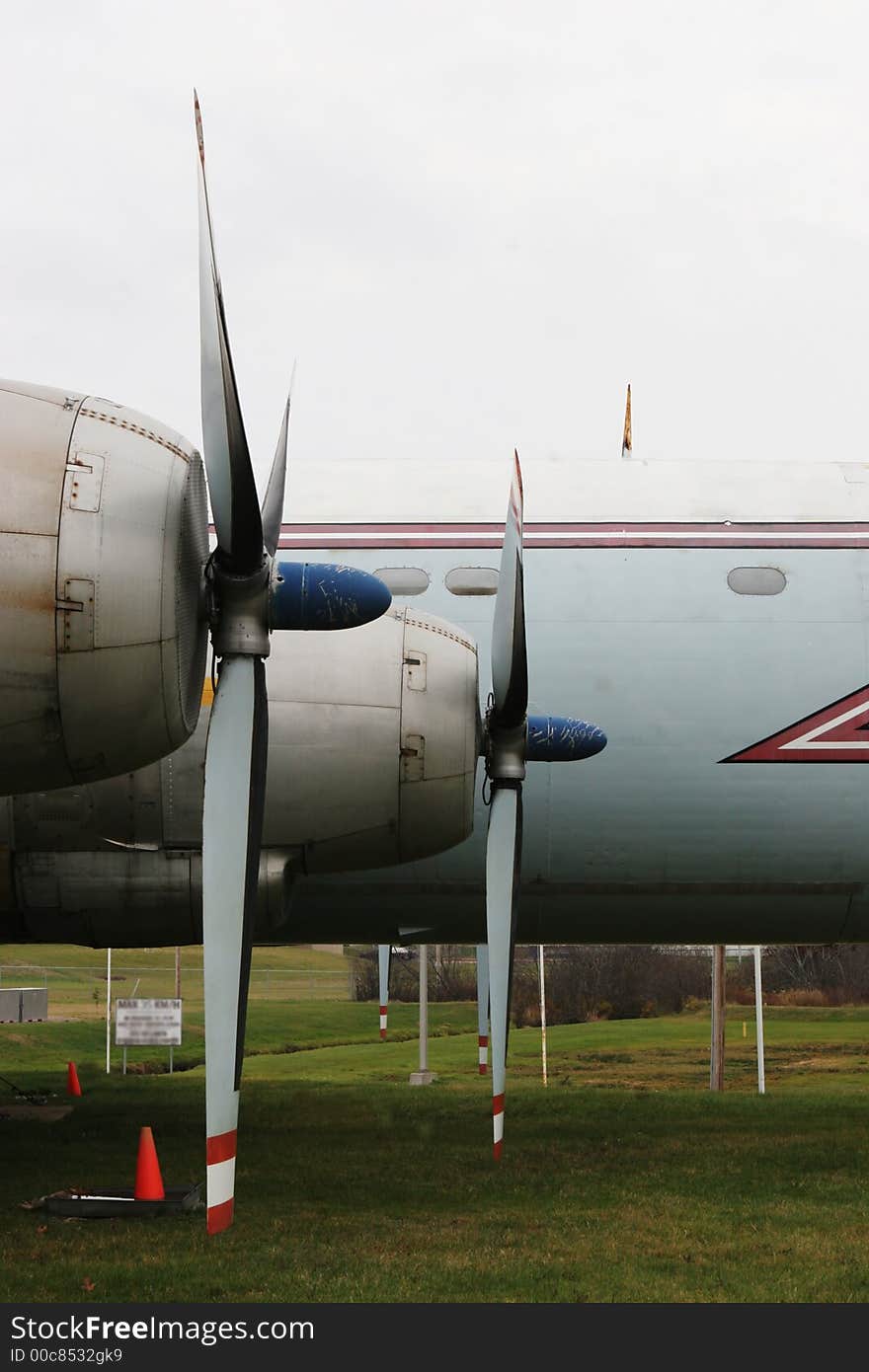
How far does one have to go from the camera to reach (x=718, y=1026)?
24484 millimetres

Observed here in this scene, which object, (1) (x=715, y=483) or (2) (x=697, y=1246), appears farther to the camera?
(1) (x=715, y=483)

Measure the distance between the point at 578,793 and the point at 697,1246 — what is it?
3.96m

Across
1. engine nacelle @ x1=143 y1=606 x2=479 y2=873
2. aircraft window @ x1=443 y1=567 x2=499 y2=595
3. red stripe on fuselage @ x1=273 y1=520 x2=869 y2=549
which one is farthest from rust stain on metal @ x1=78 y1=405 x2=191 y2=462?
aircraft window @ x1=443 y1=567 x2=499 y2=595

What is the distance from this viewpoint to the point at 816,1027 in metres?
42.0

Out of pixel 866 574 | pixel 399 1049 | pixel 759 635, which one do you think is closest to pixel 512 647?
pixel 759 635

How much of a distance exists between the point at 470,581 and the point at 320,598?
5220 millimetres

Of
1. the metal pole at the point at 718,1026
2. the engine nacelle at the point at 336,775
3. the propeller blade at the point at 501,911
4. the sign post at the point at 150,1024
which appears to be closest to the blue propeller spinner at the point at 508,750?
the propeller blade at the point at 501,911

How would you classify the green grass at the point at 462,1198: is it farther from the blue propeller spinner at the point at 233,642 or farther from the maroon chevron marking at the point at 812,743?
the maroon chevron marking at the point at 812,743

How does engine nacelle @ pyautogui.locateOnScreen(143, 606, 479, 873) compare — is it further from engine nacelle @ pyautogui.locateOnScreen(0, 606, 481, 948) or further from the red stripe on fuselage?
the red stripe on fuselage

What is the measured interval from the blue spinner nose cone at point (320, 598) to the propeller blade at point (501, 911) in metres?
2.92

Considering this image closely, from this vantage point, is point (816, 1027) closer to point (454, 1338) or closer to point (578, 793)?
point (578, 793)

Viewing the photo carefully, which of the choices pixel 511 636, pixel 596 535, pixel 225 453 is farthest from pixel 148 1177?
pixel 596 535

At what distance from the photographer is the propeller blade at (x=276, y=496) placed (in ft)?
26.7

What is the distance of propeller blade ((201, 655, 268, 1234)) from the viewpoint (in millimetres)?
6531
